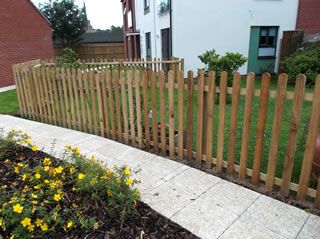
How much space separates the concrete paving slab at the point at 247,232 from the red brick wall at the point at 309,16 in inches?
548

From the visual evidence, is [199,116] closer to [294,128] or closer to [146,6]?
[294,128]

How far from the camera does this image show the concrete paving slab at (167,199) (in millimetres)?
2773

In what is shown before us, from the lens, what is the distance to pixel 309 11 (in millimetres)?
13297

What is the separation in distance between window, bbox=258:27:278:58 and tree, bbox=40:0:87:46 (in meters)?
23.5

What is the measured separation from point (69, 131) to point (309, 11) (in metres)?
14.1

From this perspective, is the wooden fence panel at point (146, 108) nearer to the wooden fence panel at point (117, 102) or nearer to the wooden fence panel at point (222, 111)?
the wooden fence panel at point (117, 102)

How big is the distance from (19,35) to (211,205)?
54.2 feet

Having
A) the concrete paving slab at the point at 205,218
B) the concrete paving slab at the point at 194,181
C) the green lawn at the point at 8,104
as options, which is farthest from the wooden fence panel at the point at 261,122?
the green lawn at the point at 8,104

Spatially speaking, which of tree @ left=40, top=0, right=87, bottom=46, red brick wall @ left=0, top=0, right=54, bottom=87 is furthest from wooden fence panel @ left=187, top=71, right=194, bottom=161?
tree @ left=40, top=0, right=87, bottom=46

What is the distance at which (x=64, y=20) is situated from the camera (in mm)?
29234

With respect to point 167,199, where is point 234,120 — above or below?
above

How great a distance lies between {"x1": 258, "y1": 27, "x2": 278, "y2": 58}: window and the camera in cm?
1317

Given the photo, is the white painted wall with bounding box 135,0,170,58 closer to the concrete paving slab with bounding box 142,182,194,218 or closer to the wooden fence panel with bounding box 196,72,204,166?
the wooden fence panel with bounding box 196,72,204,166

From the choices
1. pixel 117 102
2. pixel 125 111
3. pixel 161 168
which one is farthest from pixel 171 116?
pixel 117 102
